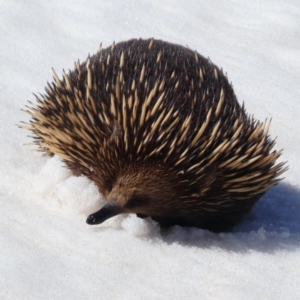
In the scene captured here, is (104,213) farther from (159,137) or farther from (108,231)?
(159,137)

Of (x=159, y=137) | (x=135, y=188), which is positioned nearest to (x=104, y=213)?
(x=135, y=188)

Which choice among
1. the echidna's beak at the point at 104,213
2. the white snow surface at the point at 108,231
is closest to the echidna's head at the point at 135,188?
the echidna's beak at the point at 104,213

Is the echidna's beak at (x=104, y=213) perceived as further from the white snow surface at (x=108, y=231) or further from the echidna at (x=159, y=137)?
the white snow surface at (x=108, y=231)

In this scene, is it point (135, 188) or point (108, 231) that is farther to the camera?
point (108, 231)

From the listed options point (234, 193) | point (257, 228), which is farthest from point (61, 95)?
point (257, 228)

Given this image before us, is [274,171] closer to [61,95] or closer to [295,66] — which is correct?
[61,95]

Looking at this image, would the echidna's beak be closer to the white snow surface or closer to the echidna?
the echidna

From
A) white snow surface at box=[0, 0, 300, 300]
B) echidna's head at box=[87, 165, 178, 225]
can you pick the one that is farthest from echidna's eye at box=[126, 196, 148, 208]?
white snow surface at box=[0, 0, 300, 300]
